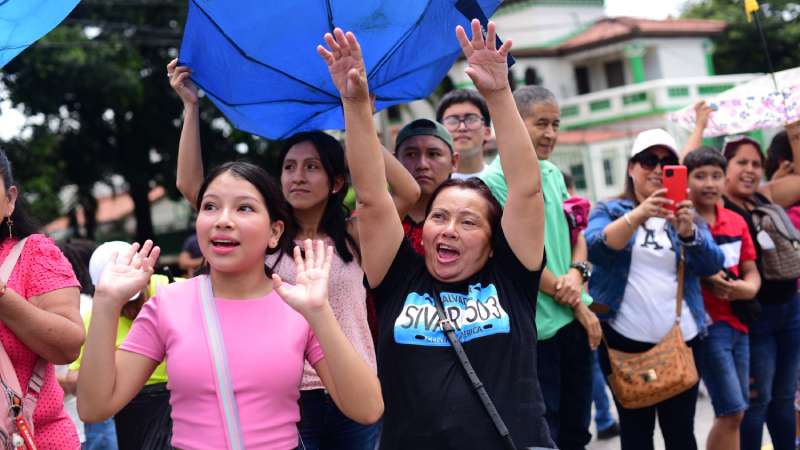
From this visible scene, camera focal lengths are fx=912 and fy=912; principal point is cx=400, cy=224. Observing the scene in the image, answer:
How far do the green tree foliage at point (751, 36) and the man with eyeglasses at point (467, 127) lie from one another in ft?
113

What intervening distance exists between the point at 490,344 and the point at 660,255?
2277mm

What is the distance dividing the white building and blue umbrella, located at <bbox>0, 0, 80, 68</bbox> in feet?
96.7

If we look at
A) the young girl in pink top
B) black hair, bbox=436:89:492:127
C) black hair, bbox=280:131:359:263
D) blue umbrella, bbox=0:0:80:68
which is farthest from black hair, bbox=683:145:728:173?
blue umbrella, bbox=0:0:80:68

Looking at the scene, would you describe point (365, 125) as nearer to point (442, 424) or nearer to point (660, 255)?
point (442, 424)

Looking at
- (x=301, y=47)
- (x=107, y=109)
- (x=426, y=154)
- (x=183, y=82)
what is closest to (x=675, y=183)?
(x=426, y=154)

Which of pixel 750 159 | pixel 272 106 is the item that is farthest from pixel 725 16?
pixel 272 106

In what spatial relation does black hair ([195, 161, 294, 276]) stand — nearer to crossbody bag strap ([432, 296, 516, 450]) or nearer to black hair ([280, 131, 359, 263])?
crossbody bag strap ([432, 296, 516, 450])

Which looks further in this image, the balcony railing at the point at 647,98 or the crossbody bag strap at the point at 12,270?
the balcony railing at the point at 647,98

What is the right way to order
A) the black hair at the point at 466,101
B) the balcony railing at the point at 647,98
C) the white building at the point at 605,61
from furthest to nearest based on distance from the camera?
the white building at the point at 605,61
the balcony railing at the point at 647,98
the black hair at the point at 466,101

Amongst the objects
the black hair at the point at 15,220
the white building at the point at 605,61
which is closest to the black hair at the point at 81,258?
the black hair at the point at 15,220

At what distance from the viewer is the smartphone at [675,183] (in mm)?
4625

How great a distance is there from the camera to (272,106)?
397cm

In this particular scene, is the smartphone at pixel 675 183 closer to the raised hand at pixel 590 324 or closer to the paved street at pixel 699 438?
→ the raised hand at pixel 590 324

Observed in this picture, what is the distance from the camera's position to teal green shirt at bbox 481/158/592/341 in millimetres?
4551
